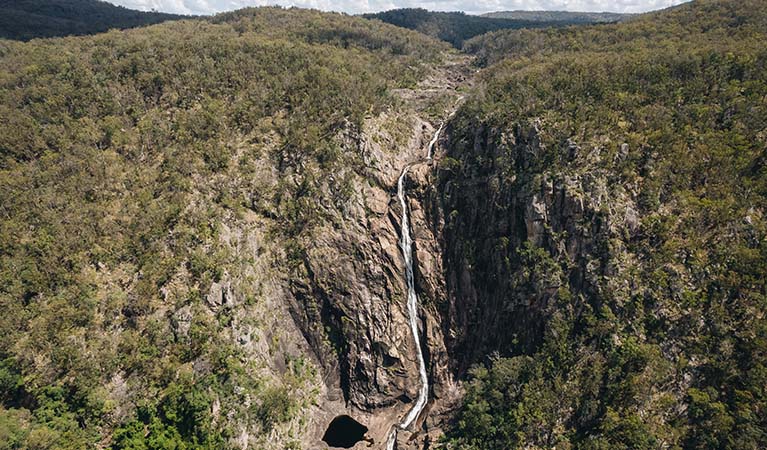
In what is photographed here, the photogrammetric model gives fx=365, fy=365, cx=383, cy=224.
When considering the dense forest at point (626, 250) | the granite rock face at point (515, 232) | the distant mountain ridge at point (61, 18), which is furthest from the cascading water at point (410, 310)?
the distant mountain ridge at point (61, 18)

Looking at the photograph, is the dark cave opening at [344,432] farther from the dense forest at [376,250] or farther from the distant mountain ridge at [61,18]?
the distant mountain ridge at [61,18]

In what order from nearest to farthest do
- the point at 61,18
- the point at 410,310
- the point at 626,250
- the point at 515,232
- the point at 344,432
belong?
the point at 626,250
the point at 344,432
the point at 515,232
the point at 410,310
the point at 61,18

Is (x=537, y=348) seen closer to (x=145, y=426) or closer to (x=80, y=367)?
(x=145, y=426)

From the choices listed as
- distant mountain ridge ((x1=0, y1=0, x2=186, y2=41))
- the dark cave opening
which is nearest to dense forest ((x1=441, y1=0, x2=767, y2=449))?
the dark cave opening

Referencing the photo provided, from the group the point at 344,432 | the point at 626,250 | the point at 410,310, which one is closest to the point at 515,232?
the point at 626,250

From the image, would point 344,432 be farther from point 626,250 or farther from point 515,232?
point 626,250

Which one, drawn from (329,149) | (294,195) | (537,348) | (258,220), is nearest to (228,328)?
(258,220)
